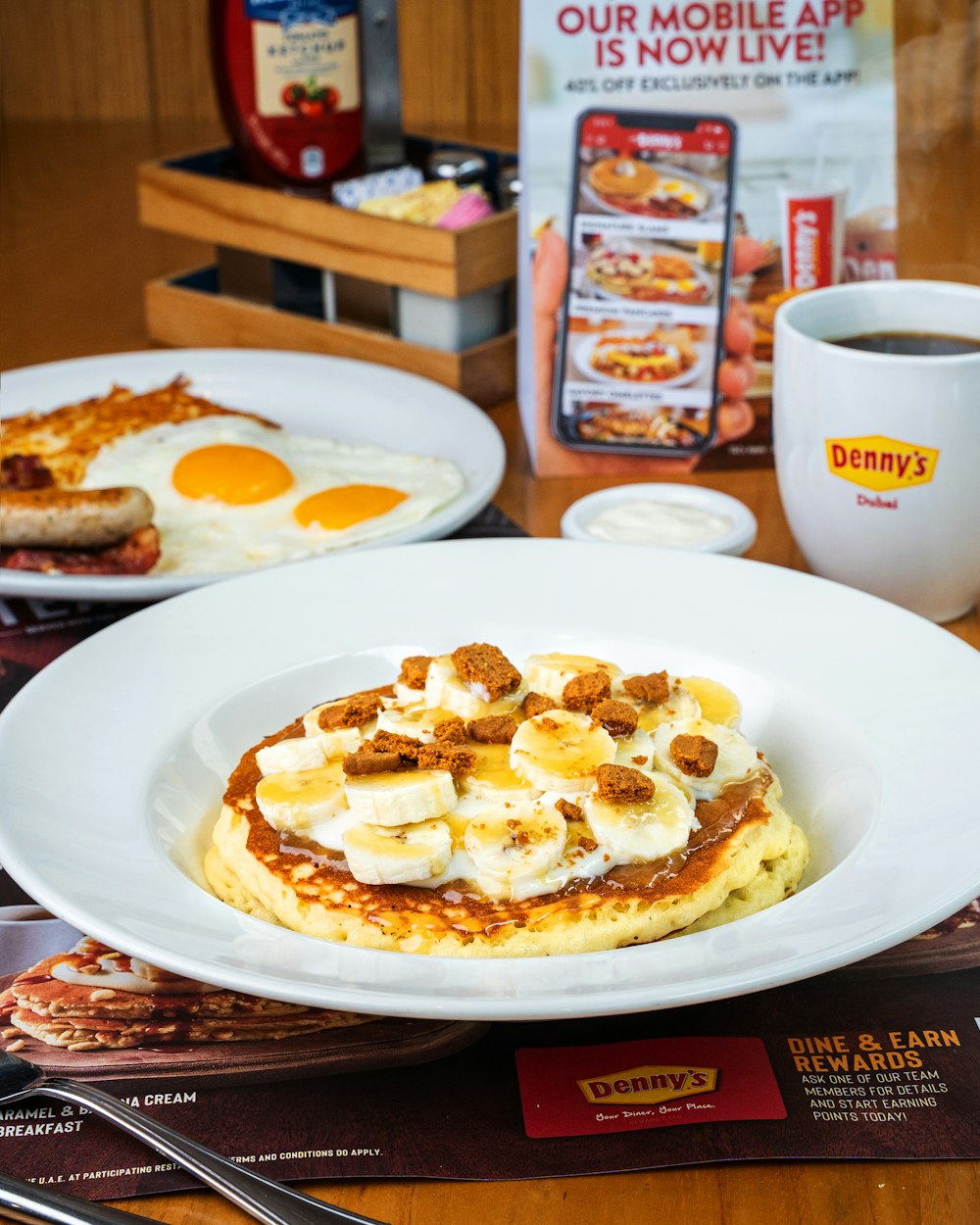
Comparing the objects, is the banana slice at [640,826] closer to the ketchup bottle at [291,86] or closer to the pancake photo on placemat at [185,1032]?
the pancake photo on placemat at [185,1032]

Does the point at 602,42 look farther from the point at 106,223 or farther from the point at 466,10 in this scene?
the point at 466,10

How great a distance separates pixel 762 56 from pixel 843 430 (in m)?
0.57

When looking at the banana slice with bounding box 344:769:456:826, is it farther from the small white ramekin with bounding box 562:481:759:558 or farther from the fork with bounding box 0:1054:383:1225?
the small white ramekin with bounding box 562:481:759:558

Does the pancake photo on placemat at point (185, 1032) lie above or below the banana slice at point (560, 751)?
below

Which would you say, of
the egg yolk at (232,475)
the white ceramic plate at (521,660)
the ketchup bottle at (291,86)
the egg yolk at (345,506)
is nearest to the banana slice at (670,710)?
the white ceramic plate at (521,660)

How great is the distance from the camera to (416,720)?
115 centimetres

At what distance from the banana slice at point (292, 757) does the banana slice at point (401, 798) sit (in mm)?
74

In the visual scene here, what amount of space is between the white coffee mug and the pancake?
41 cm

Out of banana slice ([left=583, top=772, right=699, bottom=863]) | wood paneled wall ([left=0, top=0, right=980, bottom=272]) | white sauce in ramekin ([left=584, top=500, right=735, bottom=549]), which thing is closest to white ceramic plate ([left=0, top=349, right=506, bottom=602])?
white sauce in ramekin ([left=584, top=500, right=735, bottom=549])

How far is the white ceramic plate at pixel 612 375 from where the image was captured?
1.81 meters

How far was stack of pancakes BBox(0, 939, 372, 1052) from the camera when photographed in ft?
3.13

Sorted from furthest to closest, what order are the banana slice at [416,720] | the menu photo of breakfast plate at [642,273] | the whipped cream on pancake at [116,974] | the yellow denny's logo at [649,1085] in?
1. the menu photo of breakfast plate at [642,273]
2. the banana slice at [416,720]
3. the whipped cream on pancake at [116,974]
4. the yellow denny's logo at [649,1085]

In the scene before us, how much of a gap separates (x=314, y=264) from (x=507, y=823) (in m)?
1.37

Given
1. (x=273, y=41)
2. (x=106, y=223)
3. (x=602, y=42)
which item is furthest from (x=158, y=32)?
(x=602, y=42)
